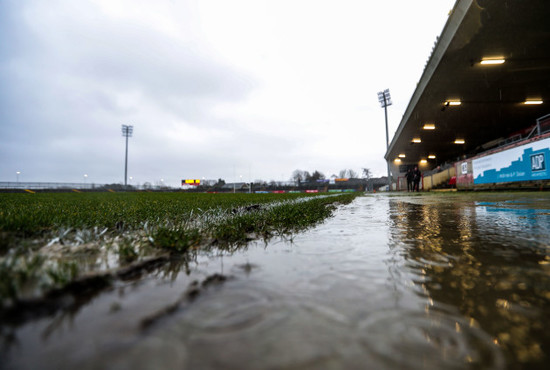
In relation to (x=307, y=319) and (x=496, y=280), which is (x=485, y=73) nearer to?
(x=496, y=280)

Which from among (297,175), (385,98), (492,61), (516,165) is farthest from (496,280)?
(297,175)

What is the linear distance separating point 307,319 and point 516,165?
17.4 metres

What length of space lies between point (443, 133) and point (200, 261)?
982 inches

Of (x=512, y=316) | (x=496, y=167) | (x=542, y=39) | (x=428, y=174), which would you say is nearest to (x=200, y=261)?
(x=512, y=316)

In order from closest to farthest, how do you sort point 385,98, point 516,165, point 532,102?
1. point 516,165
2. point 532,102
3. point 385,98

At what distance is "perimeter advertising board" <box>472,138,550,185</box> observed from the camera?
11320 millimetres

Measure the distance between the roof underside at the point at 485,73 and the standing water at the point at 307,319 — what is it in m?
8.06

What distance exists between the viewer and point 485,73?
33.9 feet

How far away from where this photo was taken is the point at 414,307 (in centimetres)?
87

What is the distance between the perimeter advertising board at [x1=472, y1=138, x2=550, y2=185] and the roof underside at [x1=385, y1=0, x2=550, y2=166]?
2.87m

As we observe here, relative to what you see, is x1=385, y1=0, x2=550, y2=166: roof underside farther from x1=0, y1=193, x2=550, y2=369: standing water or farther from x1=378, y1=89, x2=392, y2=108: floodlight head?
x1=378, y1=89, x2=392, y2=108: floodlight head

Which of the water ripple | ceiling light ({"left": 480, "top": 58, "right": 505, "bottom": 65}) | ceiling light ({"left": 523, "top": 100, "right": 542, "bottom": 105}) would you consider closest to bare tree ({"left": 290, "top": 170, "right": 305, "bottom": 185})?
ceiling light ({"left": 523, "top": 100, "right": 542, "bottom": 105})

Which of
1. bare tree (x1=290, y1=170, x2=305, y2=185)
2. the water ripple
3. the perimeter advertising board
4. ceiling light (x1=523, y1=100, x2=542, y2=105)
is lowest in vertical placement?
the water ripple

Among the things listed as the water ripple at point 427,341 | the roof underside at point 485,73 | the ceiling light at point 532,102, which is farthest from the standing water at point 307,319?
the ceiling light at point 532,102
